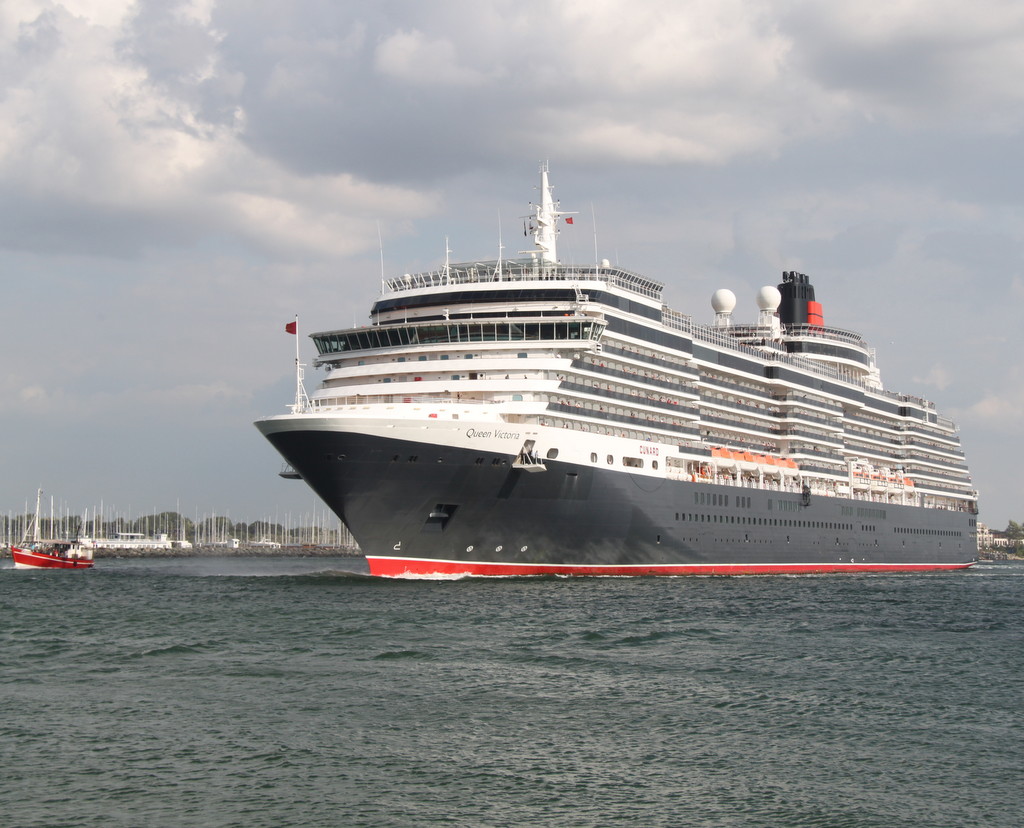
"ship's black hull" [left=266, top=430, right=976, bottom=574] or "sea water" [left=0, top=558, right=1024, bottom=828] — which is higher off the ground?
"ship's black hull" [left=266, top=430, right=976, bottom=574]

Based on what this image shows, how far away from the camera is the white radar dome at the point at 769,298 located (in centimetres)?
7750

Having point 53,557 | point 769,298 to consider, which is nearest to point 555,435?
point 769,298

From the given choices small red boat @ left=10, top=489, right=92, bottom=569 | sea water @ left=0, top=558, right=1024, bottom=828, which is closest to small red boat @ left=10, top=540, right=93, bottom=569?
small red boat @ left=10, top=489, right=92, bottom=569

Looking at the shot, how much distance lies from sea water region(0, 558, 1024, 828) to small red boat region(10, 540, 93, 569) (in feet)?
Answer: 154

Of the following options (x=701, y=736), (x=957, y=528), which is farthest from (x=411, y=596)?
(x=957, y=528)

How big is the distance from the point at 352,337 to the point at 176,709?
99.0ft

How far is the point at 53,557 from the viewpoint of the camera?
8181 cm

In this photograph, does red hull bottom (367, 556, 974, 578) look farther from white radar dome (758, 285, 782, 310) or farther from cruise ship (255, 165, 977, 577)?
white radar dome (758, 285, 782, 310)

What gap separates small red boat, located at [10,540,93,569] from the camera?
80938mm

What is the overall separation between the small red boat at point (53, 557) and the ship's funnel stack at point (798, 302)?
2192 inches

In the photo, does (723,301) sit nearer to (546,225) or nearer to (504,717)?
(546,225)

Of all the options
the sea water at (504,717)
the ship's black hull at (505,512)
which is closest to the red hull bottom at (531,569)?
the ship's black hull at (505,512)

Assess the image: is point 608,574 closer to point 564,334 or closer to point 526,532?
point 526,532

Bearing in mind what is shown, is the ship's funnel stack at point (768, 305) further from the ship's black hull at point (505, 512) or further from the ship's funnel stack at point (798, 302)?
the ship's black hull at point (505, 512)
